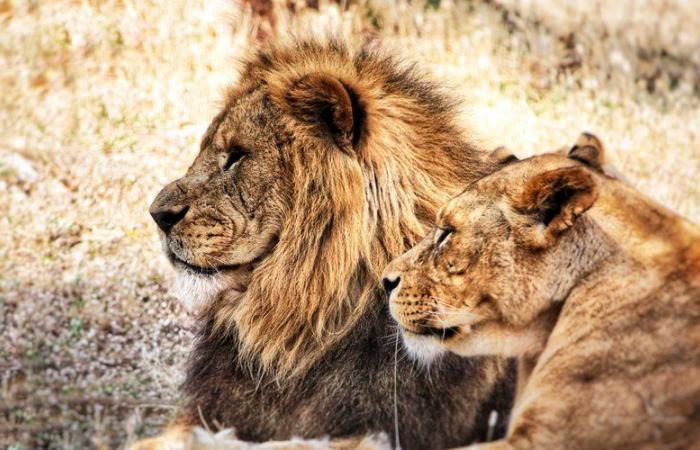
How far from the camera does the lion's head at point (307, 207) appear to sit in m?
3.70

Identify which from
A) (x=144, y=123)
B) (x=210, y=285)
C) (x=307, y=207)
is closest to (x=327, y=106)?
(x=307, y=207)

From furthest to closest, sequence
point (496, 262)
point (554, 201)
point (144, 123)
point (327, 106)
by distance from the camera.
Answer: point (144, 123)
point (327, 106)
point (496, 262)
point (554, 201)

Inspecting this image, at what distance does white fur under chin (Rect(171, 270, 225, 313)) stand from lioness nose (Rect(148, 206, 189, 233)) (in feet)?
0.58

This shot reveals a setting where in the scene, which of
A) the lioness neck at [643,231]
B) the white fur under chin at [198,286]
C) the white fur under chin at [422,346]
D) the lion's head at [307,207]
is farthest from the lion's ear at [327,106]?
the lioness neck at [643,231]

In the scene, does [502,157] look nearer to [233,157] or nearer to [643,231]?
[643,231]

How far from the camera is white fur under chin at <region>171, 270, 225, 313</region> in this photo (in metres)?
3.77

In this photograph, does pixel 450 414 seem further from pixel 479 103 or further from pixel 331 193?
pixel 479 103

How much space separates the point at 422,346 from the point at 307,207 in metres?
0.67

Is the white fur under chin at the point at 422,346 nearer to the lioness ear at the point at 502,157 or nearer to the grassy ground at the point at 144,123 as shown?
the lioness ear at the point at 502,157

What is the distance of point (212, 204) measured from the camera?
12.3 feet

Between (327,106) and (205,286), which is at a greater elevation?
(327,106)

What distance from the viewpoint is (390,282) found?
11.2 ft

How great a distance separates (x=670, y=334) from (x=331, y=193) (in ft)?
4.27

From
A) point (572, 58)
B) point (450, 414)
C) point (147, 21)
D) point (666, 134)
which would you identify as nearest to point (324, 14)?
point (147, 21)
